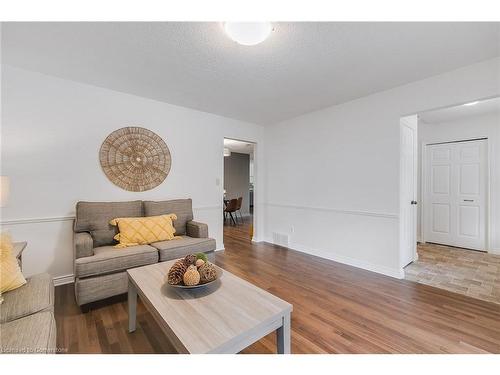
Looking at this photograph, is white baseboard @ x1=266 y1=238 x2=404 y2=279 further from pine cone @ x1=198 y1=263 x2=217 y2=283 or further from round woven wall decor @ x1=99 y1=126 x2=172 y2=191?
round woven wall decor @ x1=99 y1=126 x2=172 y2=191

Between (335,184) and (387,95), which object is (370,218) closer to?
(335,184)

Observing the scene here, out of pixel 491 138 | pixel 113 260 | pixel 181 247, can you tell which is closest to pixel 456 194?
pixel 491 138

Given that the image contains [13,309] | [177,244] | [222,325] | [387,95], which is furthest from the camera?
[387,95]

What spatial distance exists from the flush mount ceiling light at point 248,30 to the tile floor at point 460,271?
10.1ft

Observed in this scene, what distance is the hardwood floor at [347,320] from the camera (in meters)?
1.56

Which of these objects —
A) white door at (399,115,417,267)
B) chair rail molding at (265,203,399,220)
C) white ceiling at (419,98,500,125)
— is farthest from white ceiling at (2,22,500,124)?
chair rail molding at (265,203,399,220)

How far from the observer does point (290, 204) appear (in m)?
4.13

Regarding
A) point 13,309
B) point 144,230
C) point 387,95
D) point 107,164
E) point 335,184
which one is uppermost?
point 387,95

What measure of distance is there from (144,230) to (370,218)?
2899 mm

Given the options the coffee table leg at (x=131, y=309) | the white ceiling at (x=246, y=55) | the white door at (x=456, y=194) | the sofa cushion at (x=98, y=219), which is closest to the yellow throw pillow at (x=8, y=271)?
the coffee table leg at (x=131, y=309)

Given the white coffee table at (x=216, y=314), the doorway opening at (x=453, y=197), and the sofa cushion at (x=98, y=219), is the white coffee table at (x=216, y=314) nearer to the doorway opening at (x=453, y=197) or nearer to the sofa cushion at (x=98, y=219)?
the sofa cushion at (x=98, y=219)

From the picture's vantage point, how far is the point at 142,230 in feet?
8.50
